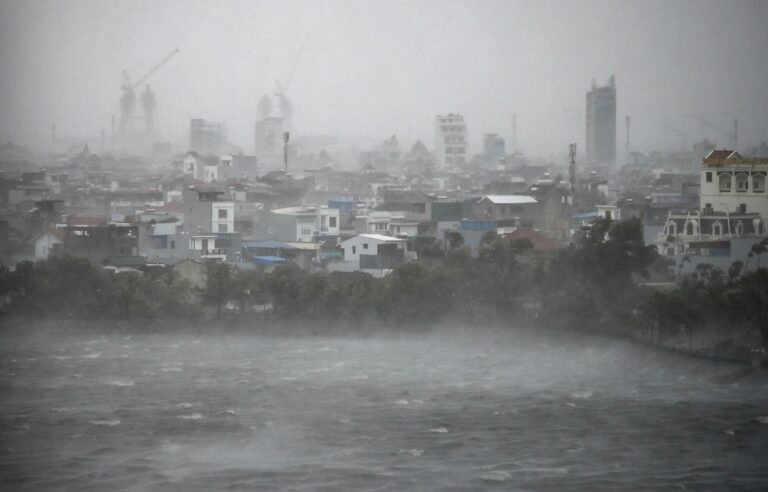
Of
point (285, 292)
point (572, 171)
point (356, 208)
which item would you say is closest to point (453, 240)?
point (285, 292)

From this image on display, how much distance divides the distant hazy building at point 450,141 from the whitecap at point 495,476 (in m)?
16.2

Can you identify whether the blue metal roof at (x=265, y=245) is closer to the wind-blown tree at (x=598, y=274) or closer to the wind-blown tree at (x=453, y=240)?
the wind-blown tree at (x=453, y=240)

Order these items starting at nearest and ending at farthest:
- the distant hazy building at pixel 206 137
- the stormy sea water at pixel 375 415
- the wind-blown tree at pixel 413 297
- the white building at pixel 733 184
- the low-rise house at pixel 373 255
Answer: the stormy sea water at pixel 375 415 < the wind-blown tree at pixel 413 297 < the white building at pixel 733 184 < the low-rise house at pixel 373 255 < the distant hazy building at pixel 206 137

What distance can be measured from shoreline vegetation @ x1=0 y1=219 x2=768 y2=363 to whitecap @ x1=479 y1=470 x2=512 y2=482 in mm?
3661

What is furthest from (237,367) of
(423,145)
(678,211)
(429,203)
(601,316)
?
(423,145)

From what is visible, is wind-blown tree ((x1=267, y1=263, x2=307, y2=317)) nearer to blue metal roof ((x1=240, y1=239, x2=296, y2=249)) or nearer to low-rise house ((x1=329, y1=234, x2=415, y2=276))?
low-rise house ((x1=329, y1=234, x2=415, y2=276))

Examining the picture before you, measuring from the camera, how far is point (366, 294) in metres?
10.0

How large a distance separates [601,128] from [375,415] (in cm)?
1191

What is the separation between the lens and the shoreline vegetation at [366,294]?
9.92m

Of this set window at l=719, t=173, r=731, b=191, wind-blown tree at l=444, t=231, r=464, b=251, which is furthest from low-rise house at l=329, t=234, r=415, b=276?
window at l=719, t=173, r=731, b=191

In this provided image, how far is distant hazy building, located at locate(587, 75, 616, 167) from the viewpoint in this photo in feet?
55.0

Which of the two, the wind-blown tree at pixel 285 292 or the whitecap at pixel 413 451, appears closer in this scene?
the whitecap at pixel 413 451

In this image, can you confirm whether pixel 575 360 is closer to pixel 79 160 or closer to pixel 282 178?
pixel 282 178

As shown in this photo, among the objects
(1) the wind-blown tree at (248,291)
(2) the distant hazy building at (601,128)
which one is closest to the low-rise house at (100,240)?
(1) the wind-blown tree at (248,291)
